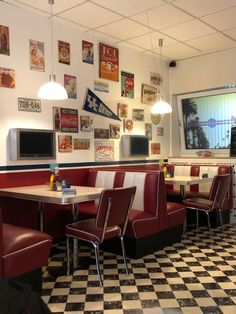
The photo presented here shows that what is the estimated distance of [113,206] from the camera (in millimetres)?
3273

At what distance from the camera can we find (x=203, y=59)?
6.57 m

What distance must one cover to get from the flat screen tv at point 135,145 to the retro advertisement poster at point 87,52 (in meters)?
1.47

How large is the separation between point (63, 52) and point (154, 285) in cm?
354

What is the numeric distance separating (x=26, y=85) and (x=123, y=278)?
2.84 meters

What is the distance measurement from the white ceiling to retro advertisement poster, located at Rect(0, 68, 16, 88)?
Result: 0.88 m

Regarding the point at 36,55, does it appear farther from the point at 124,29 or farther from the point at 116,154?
the point at 116,154

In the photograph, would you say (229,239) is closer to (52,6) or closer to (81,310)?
(81,310)

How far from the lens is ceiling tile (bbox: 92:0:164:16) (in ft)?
13.8

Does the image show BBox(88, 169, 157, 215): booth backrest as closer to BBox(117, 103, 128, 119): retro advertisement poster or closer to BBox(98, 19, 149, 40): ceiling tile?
BBox(117, 103, 128, 119): retro advertisement poster

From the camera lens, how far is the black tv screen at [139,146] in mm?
5953

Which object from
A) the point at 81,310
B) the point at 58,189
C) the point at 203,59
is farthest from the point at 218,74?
the point at 81,310

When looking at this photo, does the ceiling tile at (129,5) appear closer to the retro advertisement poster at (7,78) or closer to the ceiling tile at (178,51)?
the retro advertisement poster at (7,78)

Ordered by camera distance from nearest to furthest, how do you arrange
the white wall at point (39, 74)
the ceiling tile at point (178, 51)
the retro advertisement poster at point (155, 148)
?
the white wall at point (39, 74) → the ceiling tile at point (178, 51) → the retro advertisement poster at point (155, 148)

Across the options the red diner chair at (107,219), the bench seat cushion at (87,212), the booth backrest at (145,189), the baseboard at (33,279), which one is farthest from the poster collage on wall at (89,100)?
the baseboard at (33,279)
